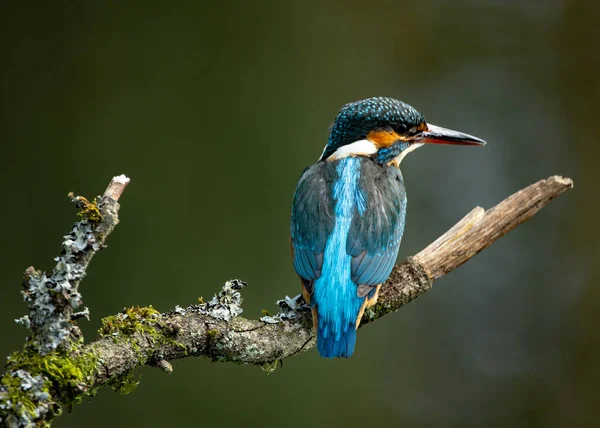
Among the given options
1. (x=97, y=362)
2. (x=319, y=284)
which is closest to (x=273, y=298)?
(x=319, y=284)

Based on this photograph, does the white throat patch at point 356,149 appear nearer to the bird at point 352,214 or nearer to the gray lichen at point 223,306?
the bird at point 352,214

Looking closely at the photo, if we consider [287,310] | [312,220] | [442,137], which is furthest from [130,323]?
[442,137]

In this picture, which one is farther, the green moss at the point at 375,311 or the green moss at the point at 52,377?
the green moss at the point at 375,311

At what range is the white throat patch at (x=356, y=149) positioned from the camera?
2.63 metres

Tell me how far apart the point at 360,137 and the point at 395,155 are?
158 mm

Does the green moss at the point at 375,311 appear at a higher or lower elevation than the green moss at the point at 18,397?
higher

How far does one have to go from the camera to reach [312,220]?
2375 millimetres

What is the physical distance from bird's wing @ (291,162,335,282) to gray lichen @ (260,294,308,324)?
84 millimetres

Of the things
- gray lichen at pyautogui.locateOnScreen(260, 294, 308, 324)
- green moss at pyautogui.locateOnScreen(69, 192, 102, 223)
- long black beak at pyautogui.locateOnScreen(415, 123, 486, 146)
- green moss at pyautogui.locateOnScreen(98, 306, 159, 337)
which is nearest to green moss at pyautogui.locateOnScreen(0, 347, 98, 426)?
green moss at pyautogui.locateOnScreen(98, 306, 159, 337)

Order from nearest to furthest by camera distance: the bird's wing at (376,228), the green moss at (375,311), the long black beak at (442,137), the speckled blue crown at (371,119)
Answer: the bird's wing at (376,228)
the green moss at (375,311)
the speckled blue crown at (371,119)
the long black beak at (442,137)

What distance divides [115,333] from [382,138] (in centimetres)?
132

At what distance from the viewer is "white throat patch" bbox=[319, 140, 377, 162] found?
2.63m

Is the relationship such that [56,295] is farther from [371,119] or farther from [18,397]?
[371,119]

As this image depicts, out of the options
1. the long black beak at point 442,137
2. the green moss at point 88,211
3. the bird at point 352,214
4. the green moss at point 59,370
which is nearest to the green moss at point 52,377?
the green moss at point 59,370
